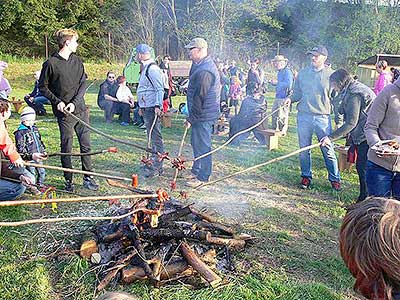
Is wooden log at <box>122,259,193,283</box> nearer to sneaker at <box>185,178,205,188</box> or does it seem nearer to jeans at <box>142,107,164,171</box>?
sneaker at <box>185,178,205,188</box>

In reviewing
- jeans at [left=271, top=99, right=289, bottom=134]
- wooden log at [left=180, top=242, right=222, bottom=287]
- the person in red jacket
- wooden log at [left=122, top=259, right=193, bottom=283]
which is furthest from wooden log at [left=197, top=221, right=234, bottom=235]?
jeans at [left=271, top=99, right=289, bottom=134]

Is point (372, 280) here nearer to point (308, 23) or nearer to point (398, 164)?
point (398, 164)

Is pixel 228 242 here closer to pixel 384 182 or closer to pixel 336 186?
pixel 384 182

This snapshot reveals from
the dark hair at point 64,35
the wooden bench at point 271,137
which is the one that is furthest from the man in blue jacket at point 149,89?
the wooden bench at point 271,137

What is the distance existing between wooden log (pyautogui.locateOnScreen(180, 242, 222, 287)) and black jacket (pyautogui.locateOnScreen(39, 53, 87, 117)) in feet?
8.58

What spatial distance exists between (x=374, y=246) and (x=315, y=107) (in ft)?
15.8

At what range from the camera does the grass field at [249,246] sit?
3.48m

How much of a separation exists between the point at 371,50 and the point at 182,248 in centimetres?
1725

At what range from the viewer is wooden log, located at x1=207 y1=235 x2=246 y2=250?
12.9 ft

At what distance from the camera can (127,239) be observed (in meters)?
3.92

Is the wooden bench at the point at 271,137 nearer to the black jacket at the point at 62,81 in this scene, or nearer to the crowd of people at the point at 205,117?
the crowd of people at the point at 205,117

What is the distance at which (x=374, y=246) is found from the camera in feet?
4.70

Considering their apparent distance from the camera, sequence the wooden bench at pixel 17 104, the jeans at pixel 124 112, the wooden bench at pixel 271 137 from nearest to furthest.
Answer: the wooden bench at pixel 271 137, the jeans at pixel 124 112, the wooden bench at pixel 17 104

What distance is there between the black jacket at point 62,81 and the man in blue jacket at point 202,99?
1544 mm
